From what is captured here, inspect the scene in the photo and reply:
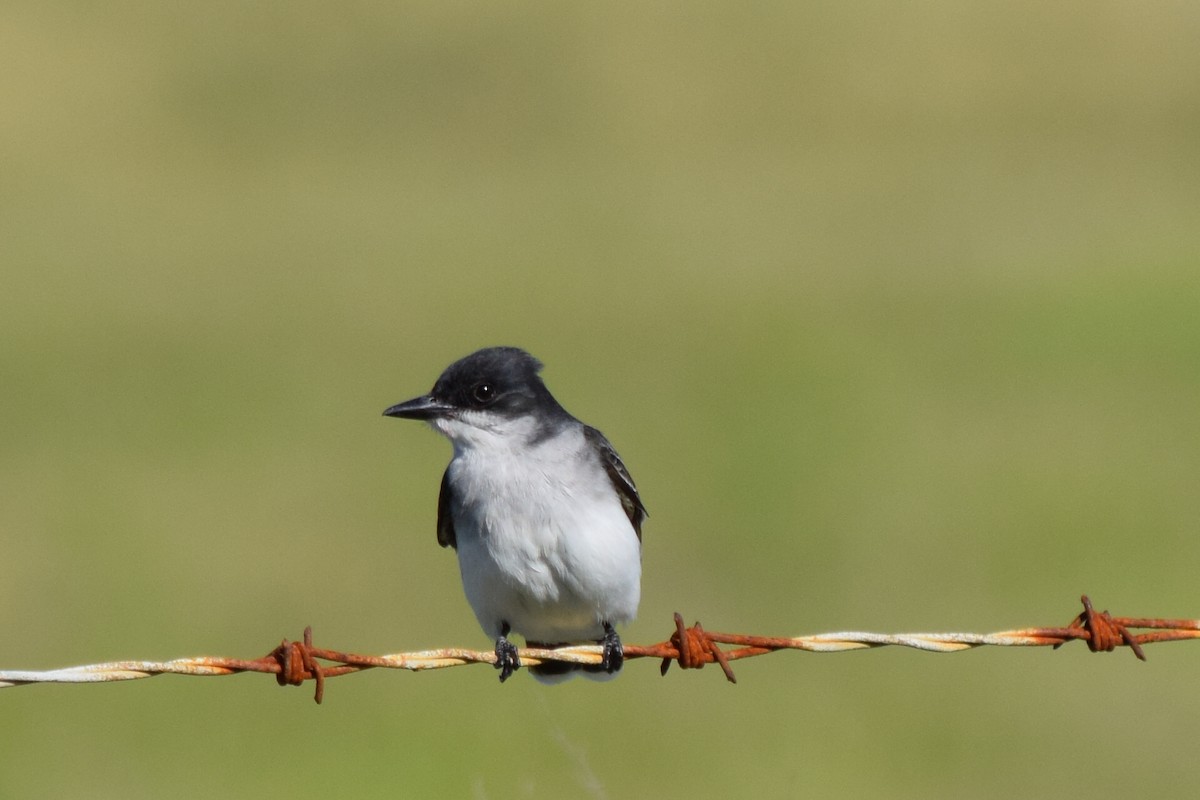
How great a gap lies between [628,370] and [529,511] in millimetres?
13114

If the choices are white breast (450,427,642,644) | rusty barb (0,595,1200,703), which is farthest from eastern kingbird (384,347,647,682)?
rusty barb (0,595,1200,703)

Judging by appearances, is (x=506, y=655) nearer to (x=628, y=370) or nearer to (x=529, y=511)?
(x=529, y=511)

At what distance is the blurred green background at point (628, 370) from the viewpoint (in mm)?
12586

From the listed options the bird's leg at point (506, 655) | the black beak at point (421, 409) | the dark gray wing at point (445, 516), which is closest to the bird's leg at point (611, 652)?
the bird's leg at point (506, 655)

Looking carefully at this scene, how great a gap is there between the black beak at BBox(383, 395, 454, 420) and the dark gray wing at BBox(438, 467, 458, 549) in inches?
9.7

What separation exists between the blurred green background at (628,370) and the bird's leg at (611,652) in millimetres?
488

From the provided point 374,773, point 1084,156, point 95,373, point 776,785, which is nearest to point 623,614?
point 776,785

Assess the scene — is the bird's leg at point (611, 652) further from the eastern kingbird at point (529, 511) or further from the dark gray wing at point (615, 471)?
the dark gray wing at point (615, 471)

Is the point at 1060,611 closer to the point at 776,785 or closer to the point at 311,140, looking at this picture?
the point at 776,785

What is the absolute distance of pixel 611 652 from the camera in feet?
23.9

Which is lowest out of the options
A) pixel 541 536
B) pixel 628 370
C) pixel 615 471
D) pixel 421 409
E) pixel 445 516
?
pixel 541 536

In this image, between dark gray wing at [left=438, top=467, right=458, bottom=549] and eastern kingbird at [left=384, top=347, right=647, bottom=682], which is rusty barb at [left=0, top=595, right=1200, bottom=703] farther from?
dark gray wing at [left=438, top=467, right=458, bottom=549]

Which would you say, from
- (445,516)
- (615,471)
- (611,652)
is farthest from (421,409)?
(611,652)

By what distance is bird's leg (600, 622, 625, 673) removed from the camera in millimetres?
7254
